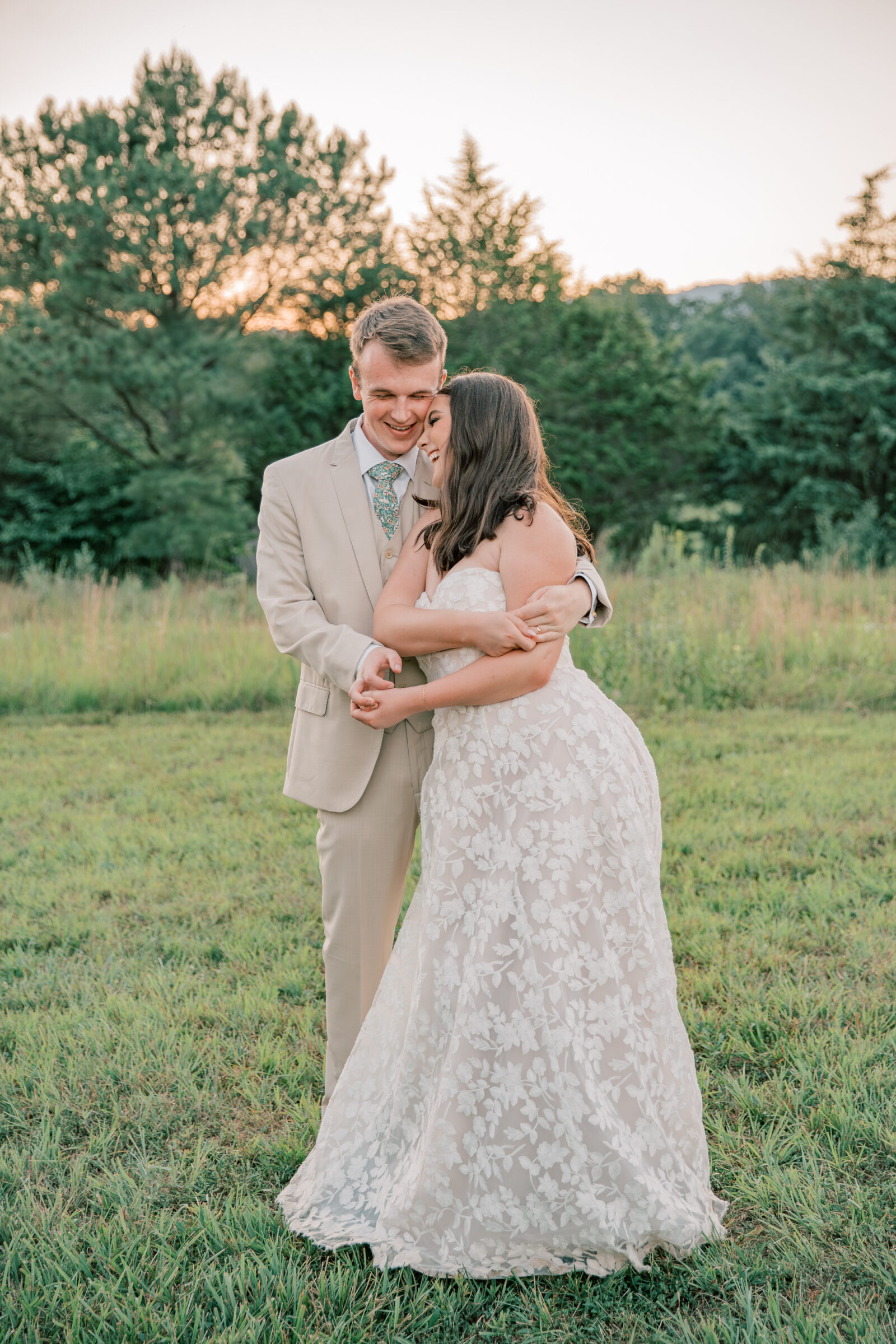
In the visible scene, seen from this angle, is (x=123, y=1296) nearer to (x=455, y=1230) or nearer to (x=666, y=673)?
(x=455, y=1230)

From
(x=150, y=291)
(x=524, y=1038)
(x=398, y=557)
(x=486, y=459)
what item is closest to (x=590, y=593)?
(x=486, y=459)

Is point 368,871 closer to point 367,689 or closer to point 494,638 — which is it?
point 367,689

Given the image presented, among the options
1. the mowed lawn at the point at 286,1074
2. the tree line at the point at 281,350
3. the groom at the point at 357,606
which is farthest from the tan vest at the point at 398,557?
the tree line at the point at 281,350

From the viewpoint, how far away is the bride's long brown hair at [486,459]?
2.51 m

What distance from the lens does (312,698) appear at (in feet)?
9.50

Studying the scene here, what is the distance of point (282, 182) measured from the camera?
79.5 feet

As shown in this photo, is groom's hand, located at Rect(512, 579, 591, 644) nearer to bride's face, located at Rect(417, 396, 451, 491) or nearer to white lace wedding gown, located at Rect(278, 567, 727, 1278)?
white lace wedding gown, located at Rect(278, 567, 727, 1278)

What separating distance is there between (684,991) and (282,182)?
2491 cm

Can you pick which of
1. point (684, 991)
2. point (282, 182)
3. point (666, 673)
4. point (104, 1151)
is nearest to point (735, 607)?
point (666, 673)

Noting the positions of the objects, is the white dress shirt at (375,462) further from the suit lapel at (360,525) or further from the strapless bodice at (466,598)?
the strapless bodice at (466,598)

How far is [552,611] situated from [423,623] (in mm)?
337

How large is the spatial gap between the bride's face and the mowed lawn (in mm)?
2048

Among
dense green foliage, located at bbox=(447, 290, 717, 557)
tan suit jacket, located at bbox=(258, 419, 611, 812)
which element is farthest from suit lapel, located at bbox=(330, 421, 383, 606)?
dense green foliage, located at bbox=(447, 290, 717, 557)

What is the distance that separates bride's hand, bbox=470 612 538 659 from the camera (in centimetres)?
238
